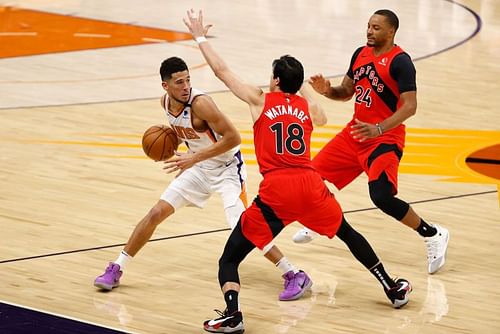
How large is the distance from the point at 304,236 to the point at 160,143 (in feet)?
4.94

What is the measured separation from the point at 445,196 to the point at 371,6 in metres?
9.94

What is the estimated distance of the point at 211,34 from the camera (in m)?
18.0

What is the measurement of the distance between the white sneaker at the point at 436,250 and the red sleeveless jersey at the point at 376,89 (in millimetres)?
722

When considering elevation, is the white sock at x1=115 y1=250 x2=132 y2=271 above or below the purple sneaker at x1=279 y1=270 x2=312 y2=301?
above

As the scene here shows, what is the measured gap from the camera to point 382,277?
7914 millimetres

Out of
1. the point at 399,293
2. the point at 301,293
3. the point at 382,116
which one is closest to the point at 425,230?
the point at 382,116

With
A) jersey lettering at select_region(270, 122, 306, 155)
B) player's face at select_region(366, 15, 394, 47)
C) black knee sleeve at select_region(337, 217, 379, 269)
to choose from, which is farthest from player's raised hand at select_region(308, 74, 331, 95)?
black knee sleeve at select_region(337, 217, 379, 269)

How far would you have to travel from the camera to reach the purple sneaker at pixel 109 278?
834 cm

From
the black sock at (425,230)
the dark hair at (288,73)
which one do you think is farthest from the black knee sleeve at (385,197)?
the dark hair at (288,73)

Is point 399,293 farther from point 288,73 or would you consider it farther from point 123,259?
point 123,259

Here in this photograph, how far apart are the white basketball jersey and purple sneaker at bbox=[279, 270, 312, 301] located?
36.0 inches

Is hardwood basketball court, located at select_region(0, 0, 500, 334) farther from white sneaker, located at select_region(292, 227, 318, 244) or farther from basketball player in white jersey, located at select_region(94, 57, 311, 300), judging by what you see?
basketball player in white jersey, located at select_region(94, 57, 311, 300)

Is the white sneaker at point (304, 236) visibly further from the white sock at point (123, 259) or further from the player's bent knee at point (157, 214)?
the white sock at point (123, 259)

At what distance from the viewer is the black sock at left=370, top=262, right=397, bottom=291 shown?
7.90 metres
